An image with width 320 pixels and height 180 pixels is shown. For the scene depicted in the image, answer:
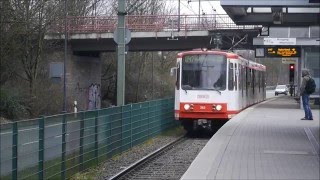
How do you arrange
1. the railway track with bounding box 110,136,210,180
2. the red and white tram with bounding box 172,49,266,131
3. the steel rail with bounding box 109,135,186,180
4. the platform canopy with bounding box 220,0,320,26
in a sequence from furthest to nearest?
the red and white tram with bounding box 172,49,266,131 < the platform canopy with bounding box 220,0,320,26 < the railway track with bounding box 110,136,210,180 < the steel rail with bounding box 109,135,186,180

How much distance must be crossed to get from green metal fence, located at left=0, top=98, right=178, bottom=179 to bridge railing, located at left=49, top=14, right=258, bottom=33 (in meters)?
22.7

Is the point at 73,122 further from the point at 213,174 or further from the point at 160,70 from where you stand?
the point at 160,70

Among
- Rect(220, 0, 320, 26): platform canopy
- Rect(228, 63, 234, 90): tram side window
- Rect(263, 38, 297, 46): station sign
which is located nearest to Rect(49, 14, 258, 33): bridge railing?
Rect(263, 38, 297, 46): station sign

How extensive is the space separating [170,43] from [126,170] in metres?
31.8

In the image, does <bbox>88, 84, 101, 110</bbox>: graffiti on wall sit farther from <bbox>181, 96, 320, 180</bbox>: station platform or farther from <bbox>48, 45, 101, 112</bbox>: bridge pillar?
<bbox>181, 96, 320, 180</bbox>: station platform

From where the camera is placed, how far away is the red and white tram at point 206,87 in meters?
23.5

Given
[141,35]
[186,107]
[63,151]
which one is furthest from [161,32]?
[63,151]

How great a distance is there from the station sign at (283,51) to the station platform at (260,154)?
68.9 feet

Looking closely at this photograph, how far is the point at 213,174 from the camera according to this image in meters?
10.7

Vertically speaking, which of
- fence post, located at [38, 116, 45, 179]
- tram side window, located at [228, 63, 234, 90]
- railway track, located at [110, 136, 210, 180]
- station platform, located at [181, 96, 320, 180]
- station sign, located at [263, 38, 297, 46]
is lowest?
railway track, located at [110, 136, 210, 180]

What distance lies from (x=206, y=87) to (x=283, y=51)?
66.3 ft

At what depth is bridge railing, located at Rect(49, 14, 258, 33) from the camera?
4278cm

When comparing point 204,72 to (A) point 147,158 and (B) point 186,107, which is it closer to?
(B) point 186,107

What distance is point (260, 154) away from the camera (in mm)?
13539
